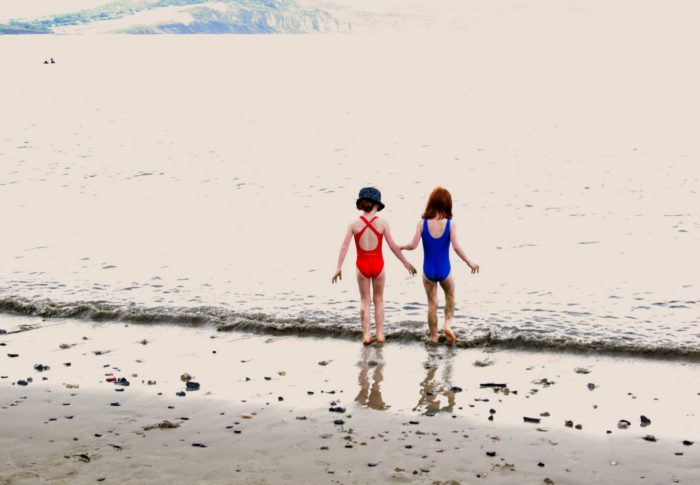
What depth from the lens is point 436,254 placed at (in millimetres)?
10727

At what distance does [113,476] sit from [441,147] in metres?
34.9

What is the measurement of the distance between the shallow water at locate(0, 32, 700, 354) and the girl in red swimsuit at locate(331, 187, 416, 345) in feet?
2.51

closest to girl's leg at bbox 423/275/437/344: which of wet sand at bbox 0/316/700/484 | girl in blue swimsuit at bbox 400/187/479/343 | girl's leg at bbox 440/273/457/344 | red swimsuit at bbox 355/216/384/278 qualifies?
girl in blue swimsuit at bbox 400/187/479/343

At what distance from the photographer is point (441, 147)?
133 feet

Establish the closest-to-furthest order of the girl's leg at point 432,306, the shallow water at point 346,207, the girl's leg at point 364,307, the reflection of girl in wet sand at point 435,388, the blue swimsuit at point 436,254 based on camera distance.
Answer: the reflection of girl in wet sand at point 435,388, the blue swimsuit at point 436,254, the girl's leg at point 432,306, the girl's leg at point 364,307, the shallow water at point 346,207

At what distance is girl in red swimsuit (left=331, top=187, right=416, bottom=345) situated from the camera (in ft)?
34.6

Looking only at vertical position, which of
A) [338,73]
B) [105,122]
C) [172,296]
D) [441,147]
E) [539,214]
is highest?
[338,73]

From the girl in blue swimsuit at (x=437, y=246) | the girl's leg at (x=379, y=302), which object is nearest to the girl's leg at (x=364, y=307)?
the girl's leg at (x=379, y=302)

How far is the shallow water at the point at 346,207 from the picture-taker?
13102 millimetres

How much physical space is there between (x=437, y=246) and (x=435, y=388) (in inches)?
89.7

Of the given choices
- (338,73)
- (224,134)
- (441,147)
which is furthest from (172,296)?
(338,73)

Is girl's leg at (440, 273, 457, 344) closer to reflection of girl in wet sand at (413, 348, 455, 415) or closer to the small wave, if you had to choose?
the small wave

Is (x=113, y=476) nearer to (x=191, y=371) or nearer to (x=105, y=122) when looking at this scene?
(x=191, y=371)

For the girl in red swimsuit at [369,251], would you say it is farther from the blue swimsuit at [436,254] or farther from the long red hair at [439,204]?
the long red hair at [439,204]
